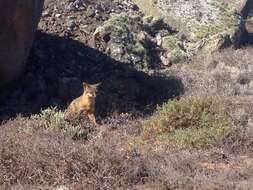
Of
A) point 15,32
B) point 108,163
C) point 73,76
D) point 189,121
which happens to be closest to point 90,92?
point 189,121

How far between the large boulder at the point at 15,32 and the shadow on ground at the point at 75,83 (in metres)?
0.42

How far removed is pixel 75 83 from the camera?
12.3 metres

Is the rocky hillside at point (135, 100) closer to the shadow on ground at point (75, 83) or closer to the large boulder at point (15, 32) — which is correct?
the shadow on ground at point (75, 83)

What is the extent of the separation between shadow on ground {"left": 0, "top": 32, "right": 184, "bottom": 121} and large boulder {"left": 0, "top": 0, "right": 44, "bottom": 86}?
1.38 feet

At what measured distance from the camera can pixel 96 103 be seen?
36.6 feet

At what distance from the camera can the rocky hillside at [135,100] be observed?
6969 mm

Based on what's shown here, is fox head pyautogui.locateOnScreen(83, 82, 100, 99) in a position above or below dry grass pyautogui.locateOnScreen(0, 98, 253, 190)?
below

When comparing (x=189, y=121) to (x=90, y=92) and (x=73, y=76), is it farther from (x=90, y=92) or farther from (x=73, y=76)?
(x=73, y=76)

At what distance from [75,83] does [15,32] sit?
1851 mm

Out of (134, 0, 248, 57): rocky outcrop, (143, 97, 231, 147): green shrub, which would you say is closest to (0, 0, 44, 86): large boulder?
(143, 97, 231, 147): green shrub

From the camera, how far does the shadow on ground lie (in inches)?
445

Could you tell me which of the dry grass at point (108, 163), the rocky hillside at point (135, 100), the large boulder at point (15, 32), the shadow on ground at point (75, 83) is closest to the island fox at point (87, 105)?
the rocky hillside at point (135, 100)

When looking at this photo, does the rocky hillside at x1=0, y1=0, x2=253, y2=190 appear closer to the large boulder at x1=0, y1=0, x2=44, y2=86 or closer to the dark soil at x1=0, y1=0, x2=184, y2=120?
the dark soil at x1=0, y1=0, x2=184, y2=120

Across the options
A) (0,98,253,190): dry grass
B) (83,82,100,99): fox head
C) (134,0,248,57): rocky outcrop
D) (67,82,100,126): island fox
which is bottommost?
(134,0,248,57): rocky outcrop
